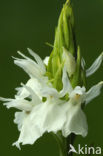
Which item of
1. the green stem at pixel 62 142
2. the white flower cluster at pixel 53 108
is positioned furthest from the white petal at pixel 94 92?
→ the green stem at pixel 62 142

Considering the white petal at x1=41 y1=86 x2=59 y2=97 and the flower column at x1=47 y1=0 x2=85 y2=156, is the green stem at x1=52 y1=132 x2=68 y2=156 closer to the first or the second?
the flower column at x1=47 y1=0 x2=85 y2=156

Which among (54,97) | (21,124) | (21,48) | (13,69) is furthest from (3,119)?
(54,97)

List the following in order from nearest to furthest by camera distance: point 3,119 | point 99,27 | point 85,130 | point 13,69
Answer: point 85,130
point 3,119
point 13,69
point 99,27

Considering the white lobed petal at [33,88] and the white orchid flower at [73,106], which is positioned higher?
the white lobed petal at [33,88]

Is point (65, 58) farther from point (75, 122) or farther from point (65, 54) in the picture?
point (75, 122)

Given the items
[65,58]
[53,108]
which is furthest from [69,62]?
[53,108]

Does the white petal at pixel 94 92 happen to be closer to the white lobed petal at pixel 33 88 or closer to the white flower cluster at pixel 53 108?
the white flower cluster at pixel 53 108

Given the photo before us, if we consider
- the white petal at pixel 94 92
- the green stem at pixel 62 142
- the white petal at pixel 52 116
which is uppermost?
the white petal at pixel 94 92

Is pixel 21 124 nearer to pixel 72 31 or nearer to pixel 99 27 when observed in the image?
pixel 72 31

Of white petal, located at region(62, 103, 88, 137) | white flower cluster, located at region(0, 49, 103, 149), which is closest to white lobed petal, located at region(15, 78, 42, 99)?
white flower cluster, located at region(0, 49, 103, 149)
